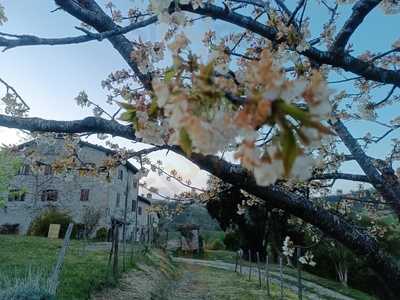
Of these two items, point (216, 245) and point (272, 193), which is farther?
point (216, 245)

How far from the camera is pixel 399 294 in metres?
3.31

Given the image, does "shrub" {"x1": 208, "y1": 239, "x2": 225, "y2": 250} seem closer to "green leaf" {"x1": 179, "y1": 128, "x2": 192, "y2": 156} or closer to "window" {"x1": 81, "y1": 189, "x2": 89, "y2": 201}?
"window" {"x1": 81, "y1": 189, "x2": 89, "y2": 201}

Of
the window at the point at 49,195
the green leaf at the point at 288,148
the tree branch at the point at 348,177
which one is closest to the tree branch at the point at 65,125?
the green leaf at the point at 288,148

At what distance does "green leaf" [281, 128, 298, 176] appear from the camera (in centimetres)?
74

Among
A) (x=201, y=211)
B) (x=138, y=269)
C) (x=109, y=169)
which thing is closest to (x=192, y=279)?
(x=138, y=269)

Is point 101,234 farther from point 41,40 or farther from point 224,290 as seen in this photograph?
point 41,40

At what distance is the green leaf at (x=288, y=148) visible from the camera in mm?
743

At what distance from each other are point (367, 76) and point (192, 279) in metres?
14.6

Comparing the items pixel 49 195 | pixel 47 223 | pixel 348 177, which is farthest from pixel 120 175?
pixel 348 177

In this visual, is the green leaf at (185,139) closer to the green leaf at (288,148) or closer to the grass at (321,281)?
the green leaf at (288,148)

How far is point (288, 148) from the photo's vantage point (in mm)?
747

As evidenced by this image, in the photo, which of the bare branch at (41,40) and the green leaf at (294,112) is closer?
the green leaf at (294,112)

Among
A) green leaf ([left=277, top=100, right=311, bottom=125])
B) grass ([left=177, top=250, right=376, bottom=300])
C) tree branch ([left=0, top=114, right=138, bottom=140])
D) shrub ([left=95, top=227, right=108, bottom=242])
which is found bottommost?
grass ([left=177, top=250, right=376, bottom=300])

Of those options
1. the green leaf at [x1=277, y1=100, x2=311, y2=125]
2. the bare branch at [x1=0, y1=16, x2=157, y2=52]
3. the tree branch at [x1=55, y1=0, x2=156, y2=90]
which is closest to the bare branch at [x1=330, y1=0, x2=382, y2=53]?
the tree branch at [x1=55, y1=0, x2=156, y2=90]
